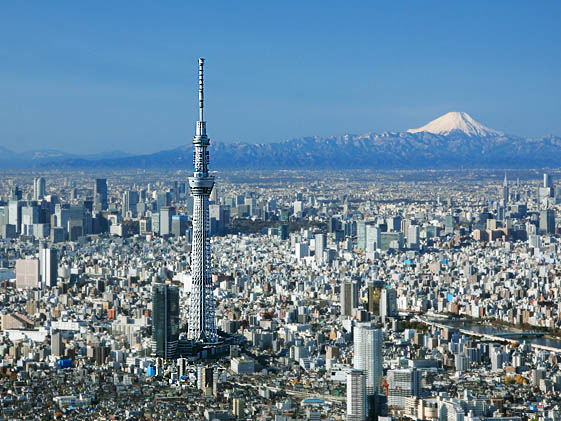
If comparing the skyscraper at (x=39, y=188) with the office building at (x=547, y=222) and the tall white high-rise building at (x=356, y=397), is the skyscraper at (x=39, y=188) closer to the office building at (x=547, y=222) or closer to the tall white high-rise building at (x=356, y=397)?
the office building at (x=547, y=222)

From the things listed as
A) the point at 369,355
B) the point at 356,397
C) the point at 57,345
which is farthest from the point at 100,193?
the point at 356,397

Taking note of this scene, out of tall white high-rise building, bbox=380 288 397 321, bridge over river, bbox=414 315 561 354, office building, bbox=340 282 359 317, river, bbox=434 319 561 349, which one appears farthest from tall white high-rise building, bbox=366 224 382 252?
bridge over river, bbox=414 315 561 354

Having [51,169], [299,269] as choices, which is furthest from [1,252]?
[51,169]

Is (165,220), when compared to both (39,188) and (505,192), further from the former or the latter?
(505,192)

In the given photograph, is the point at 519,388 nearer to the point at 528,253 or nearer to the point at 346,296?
the point at 346,296

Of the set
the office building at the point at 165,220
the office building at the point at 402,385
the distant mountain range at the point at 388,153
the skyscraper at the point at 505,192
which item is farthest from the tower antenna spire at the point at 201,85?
the distant mountain range at the point at 388,153

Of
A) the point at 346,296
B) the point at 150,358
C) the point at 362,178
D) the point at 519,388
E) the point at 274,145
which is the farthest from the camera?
the point at 274,145

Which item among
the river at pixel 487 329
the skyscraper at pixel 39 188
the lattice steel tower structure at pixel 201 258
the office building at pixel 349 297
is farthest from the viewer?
the skyscraper at pixel 39 188
